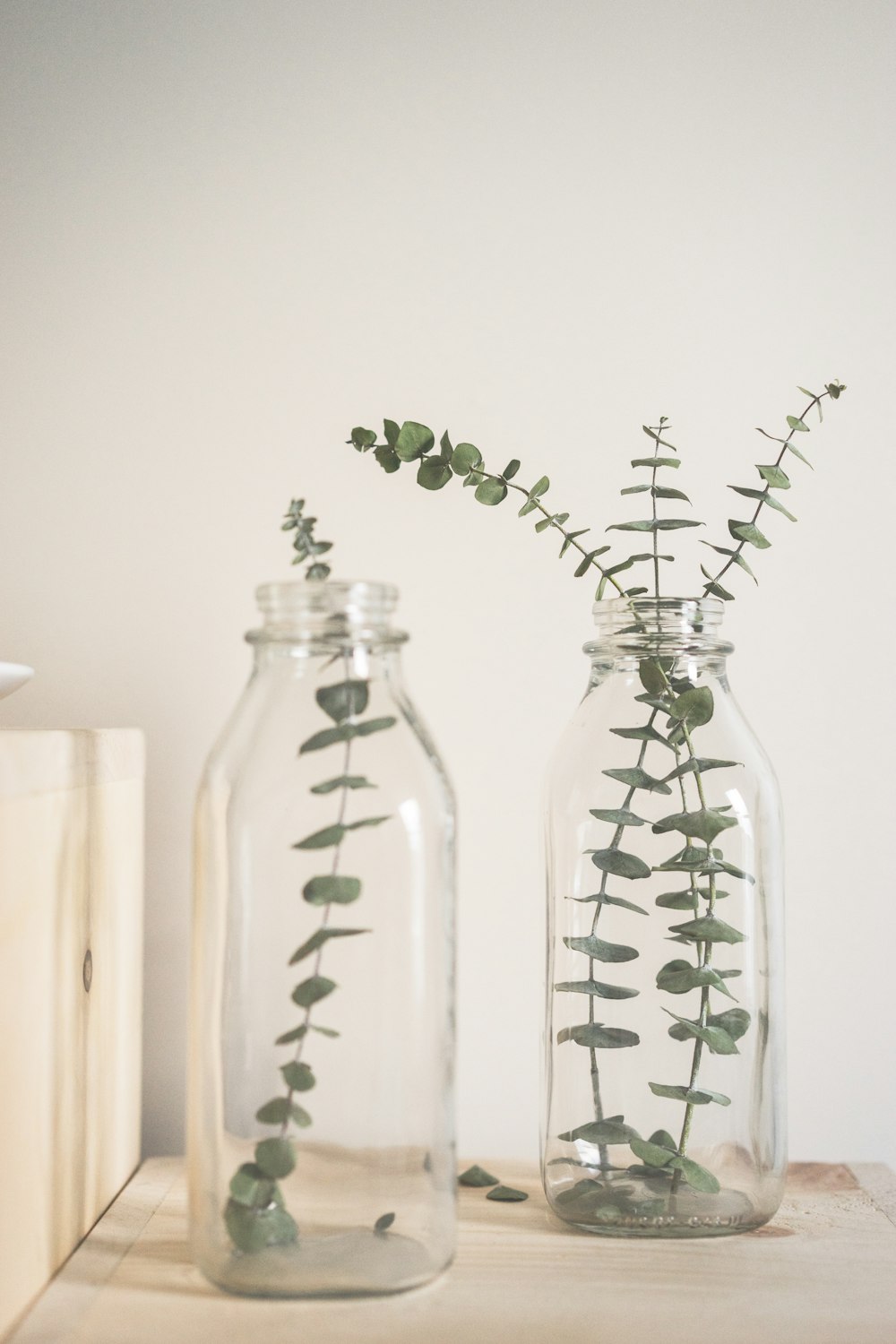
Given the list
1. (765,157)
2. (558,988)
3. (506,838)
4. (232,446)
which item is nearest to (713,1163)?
(558,988)

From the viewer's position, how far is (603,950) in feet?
2.17

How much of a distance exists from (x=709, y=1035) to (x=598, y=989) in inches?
2.7

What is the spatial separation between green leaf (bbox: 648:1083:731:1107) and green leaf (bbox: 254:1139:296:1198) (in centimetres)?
22

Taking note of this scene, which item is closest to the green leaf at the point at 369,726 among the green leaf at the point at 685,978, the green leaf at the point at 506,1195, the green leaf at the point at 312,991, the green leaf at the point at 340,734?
the green leaf at the point at 340,734

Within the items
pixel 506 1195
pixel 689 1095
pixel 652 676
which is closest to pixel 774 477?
pixel 652 676

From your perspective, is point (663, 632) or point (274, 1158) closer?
point (274, 1158)

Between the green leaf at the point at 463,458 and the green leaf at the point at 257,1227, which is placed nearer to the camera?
the green leaf at the point at 257,1227

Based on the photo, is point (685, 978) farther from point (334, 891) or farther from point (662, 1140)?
point (334, 891)

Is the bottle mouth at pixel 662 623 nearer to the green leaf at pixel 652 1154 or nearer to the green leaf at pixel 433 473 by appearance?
the green leaf at pixel 433 473

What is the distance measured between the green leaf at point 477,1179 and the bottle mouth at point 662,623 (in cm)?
36

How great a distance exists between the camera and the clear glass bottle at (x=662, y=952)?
65cm

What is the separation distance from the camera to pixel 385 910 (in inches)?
22.5

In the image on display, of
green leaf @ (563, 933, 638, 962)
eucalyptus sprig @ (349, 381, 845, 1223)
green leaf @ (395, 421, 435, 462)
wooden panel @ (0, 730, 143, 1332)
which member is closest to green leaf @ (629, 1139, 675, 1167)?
eucalyptus sprig @ (349, 381, 845, 1223)

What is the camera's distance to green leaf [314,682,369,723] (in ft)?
1.89
